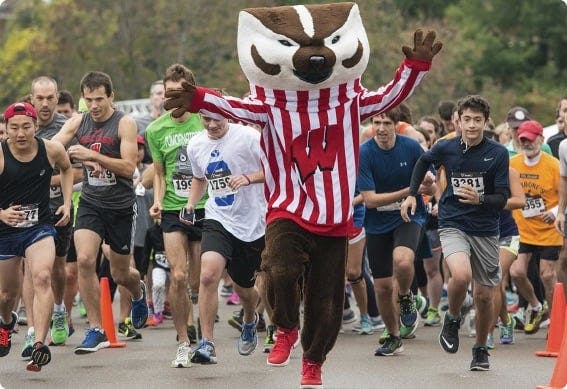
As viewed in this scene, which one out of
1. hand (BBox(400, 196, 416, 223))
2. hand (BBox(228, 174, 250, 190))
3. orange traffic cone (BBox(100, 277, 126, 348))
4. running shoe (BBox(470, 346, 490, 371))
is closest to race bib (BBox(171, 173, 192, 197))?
orange traffic cone (BBox(100, 277, 126, 348))

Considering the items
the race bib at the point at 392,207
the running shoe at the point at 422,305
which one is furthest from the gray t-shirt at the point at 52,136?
the running shoe at the point at 422,305

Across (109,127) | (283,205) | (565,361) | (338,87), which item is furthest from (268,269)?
(109,127)

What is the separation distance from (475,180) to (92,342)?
3.70 m

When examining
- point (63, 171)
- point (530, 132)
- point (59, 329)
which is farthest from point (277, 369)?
point (530, 132)

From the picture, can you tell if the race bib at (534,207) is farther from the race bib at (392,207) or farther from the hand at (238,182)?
the hand at (238,182)

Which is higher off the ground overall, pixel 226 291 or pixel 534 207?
pixel 534 207

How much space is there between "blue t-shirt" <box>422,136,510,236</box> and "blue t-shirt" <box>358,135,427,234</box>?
1.48 meters

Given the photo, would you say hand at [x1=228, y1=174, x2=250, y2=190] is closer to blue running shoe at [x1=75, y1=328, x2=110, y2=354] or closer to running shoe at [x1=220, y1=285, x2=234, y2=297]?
blue running shoe at [x1=75, y1=328, x2=110, y2=354]

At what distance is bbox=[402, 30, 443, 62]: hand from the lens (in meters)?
10.5

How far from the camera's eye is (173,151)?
14008 mm

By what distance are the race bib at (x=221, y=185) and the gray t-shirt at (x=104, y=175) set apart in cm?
122

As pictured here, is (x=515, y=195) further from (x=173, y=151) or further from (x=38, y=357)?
(x=38, y=357)

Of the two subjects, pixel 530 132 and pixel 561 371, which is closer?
pixel 561 371

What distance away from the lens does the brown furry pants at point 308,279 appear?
10375 mm
